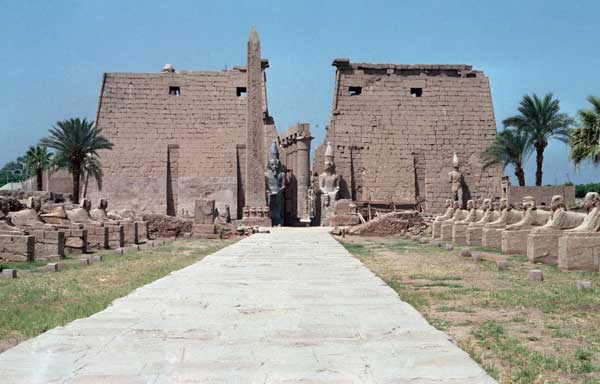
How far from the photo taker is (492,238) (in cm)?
1436

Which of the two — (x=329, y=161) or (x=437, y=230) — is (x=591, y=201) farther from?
(x=329, y=161)

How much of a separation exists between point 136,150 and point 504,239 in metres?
21.9

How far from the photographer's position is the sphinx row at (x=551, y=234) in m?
9.16

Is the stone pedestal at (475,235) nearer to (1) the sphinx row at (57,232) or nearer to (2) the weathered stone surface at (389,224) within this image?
(2) the weathered stone surface at (389,224)

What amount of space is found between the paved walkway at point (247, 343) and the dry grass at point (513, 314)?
46cm

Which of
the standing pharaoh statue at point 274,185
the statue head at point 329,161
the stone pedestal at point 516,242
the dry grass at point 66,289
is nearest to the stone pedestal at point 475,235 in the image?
the stone pedestal at point 516,242

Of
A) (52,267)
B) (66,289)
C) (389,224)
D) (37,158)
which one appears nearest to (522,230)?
(52,267)

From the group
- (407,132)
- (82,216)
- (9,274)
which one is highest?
(407,132)

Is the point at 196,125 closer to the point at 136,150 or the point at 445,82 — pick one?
the point at 136,150

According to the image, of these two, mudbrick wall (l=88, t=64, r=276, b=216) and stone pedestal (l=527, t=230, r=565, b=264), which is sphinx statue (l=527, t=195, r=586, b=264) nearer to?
stone pedestal (l=527, t=230, r=565, b=264)

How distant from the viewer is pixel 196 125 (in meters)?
31.3

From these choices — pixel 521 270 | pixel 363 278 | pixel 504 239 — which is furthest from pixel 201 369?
pixel 504 239

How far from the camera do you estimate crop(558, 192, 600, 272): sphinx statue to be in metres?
9.11

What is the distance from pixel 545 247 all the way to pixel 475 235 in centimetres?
528
